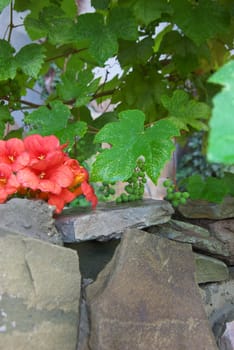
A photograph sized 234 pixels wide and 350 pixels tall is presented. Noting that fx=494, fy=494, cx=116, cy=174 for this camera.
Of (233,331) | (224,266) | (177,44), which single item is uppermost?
(177,44)

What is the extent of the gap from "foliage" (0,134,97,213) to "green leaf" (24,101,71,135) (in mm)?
179

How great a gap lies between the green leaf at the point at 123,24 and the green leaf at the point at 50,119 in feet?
0.84

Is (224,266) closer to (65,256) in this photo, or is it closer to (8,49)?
(65,256)

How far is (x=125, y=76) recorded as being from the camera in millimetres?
1668

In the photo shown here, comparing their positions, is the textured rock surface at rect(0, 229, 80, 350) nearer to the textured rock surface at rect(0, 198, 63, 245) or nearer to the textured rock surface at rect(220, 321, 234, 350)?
the textured rock surface at rect(0, 198, 63, 245)

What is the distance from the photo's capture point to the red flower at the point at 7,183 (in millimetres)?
935

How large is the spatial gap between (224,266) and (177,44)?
0.71m

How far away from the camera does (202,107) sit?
4.01 ft

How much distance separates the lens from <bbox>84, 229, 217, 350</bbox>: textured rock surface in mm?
922

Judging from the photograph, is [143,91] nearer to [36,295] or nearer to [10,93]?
[10,93]

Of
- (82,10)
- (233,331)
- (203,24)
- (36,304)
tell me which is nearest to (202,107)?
(203,24)

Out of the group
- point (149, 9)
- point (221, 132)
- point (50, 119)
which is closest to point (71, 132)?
point (50, 119)

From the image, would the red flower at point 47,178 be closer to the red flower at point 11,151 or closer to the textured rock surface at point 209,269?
the red flower at point 11,151

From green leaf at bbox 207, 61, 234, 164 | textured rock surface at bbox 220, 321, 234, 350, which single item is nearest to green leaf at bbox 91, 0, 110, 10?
textured rock surface at bbox 220, 321, 234, 350
